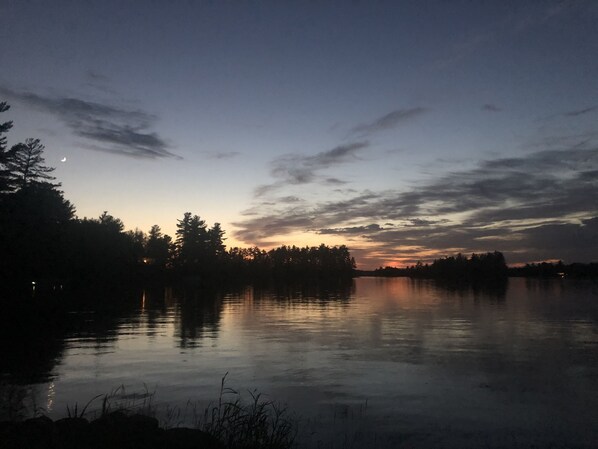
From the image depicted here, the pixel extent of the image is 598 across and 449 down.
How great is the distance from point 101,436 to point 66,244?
66942 mm

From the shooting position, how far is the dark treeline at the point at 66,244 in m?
51.8

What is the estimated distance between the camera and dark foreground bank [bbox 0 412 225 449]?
31.1ft

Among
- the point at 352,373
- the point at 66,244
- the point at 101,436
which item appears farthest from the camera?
the point at 66,244

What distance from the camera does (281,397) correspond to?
59.7 ft

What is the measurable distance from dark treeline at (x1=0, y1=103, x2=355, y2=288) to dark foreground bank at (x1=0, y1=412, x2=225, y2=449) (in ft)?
143

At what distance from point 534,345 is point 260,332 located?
18.8m

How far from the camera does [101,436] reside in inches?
401

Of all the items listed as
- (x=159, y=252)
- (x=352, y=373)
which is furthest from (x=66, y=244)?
(x=159, y=252)

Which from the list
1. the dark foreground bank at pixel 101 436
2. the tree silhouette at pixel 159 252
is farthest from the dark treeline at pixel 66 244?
the dark foreground bank at pixel 101 436

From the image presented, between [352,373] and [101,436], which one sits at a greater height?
[101,436]

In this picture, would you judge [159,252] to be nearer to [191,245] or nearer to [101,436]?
[191,245]

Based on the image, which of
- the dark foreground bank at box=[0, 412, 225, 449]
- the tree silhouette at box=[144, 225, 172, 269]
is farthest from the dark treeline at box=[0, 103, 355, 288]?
the dark foreground bank at box=[0, 412, 225, 449]

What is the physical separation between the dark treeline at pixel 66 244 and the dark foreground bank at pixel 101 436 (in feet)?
143

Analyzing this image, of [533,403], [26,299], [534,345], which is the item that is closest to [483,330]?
[534,345]
